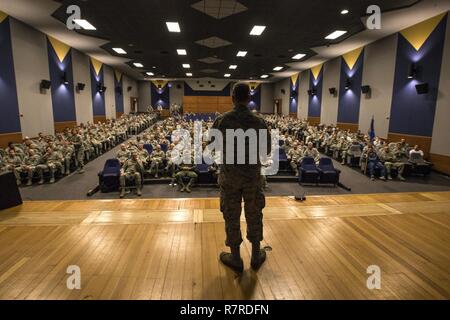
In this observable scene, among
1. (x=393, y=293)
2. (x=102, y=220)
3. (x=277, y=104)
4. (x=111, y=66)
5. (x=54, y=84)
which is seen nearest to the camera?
(x=393, y=293)

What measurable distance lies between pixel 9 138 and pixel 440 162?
13.3 m

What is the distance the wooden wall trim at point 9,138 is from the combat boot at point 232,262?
9032mm

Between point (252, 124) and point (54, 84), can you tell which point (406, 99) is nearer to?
point (252, 124)

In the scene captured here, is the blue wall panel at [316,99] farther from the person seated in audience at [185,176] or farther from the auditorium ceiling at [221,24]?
the person seated in audience at [185,176]

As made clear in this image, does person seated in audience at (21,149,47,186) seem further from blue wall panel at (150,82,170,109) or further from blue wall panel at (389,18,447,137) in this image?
blue wall panel at (150,82,170,109)

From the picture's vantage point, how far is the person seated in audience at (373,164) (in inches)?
306

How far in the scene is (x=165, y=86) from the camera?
2812 centimetres

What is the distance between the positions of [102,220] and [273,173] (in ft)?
18.2

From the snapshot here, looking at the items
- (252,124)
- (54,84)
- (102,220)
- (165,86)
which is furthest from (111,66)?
(252,124)

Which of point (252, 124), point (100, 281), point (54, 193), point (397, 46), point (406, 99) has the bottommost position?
point (54, 193)

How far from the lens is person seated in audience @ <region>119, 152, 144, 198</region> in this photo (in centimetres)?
632

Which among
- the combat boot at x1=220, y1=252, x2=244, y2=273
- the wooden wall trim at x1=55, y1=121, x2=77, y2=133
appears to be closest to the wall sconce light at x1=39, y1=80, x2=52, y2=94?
the wooden wall trim at x1=55, y1=121, x2=77, y2=133

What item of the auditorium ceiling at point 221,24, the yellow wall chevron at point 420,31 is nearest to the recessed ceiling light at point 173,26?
the auditorium ceiling at point 221,24

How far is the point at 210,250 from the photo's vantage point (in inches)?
104
